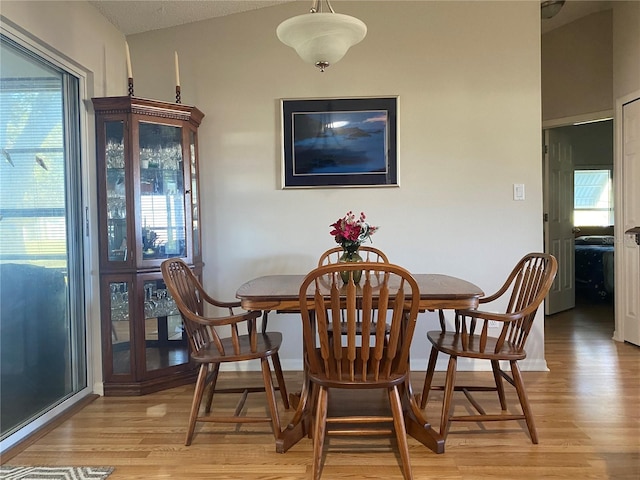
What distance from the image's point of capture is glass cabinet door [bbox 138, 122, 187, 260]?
8.98 ft

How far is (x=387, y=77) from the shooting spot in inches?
122

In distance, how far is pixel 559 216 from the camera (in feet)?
16.0

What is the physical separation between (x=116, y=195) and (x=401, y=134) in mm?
1931

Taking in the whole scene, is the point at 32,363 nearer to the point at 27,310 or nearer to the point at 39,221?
the point at 27,310

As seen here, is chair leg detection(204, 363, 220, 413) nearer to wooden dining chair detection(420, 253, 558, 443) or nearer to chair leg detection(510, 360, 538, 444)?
wooden dining chair detection(420, 253, 558, 443)

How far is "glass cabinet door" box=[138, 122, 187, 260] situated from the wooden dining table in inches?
33.8

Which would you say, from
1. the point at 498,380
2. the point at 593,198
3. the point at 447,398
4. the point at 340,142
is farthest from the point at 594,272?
the point at 447,398

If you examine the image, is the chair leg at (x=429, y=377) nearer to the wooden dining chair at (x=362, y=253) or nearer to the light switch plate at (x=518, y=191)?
the wooden dining chair at (x=362, y=253)

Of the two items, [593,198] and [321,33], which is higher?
[321,33]

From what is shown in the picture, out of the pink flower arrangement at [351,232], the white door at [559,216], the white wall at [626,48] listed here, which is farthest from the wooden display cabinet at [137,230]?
the white door at [559,216]

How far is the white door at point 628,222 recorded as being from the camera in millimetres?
3605

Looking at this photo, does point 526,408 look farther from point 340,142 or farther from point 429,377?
point 340,142

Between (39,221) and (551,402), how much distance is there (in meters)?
2.99

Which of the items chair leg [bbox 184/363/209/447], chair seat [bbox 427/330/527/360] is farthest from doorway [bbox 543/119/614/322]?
chair leg [bbox 184/363/209/447]
